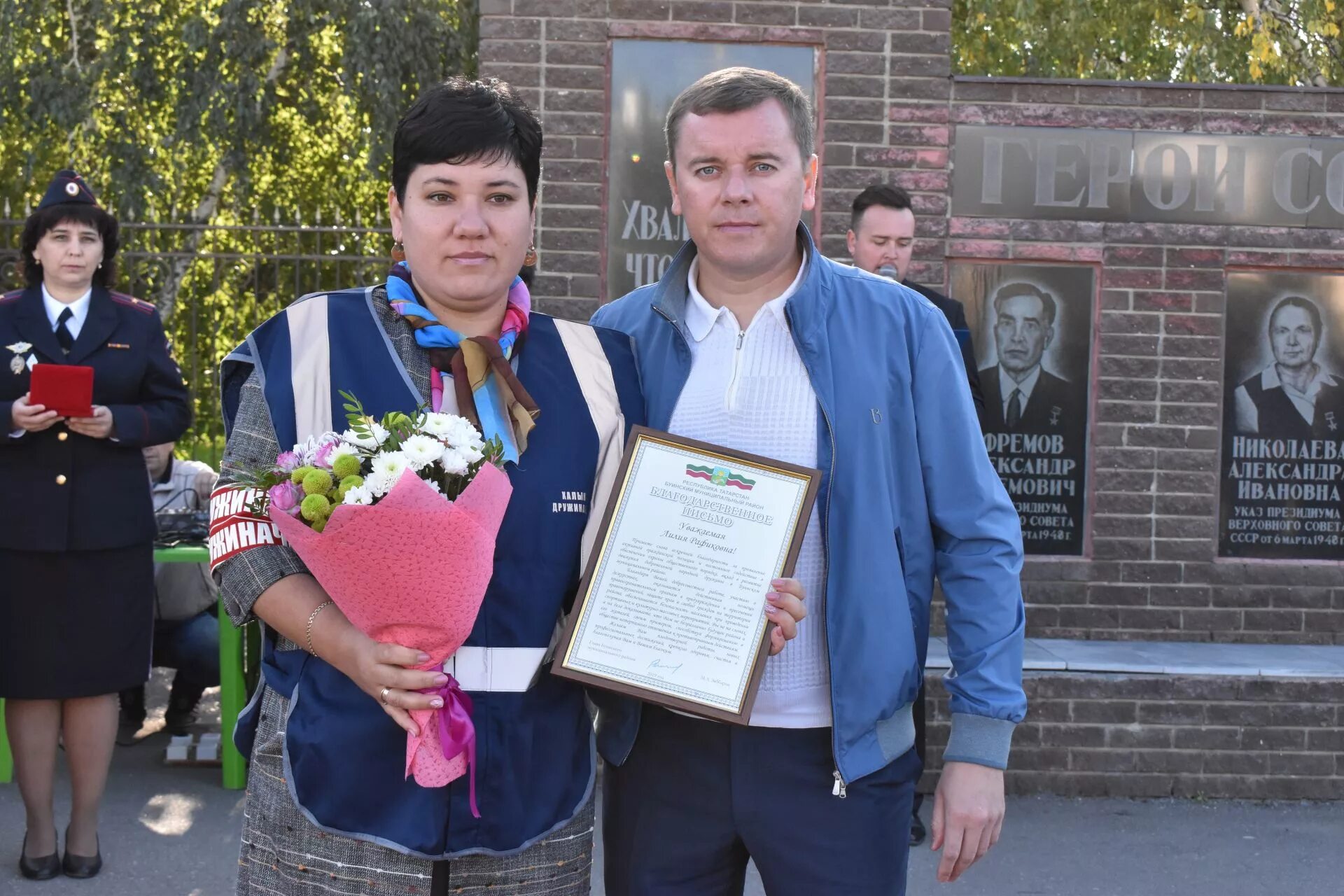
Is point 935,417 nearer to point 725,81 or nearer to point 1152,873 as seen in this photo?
point 725,81

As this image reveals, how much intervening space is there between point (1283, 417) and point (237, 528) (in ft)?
18.1

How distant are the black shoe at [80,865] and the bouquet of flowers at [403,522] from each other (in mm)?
3316

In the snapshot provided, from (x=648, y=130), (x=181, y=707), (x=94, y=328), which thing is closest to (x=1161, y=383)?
(x=648, y=130)

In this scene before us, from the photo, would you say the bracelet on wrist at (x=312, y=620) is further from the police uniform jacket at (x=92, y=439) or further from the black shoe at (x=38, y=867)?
the black shoe at (x=38, y=867)

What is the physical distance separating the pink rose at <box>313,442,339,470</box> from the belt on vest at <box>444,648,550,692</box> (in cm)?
38

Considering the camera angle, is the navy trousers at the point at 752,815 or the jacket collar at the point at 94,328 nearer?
the navy trousers at the point at 752,815

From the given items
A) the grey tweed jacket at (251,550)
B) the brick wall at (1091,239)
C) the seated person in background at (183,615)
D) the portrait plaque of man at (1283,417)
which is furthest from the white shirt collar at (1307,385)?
the grey tweed jacket at (251,550)

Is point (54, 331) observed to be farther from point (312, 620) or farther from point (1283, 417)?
point (1283, 417)

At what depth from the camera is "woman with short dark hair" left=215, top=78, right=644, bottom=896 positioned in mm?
2168

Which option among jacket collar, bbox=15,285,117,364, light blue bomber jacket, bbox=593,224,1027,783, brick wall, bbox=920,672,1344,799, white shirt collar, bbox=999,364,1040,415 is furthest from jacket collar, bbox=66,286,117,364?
white shirt collar, bbox=999,364,1040,415

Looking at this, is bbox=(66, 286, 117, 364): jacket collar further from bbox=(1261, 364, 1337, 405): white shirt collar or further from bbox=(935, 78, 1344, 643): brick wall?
bbox=(1261, 364, 1337, 405): white shirt collar

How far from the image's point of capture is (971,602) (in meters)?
2.53

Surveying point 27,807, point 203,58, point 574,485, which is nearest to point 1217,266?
point 574,485

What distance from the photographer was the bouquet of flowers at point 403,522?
6.42 feet
